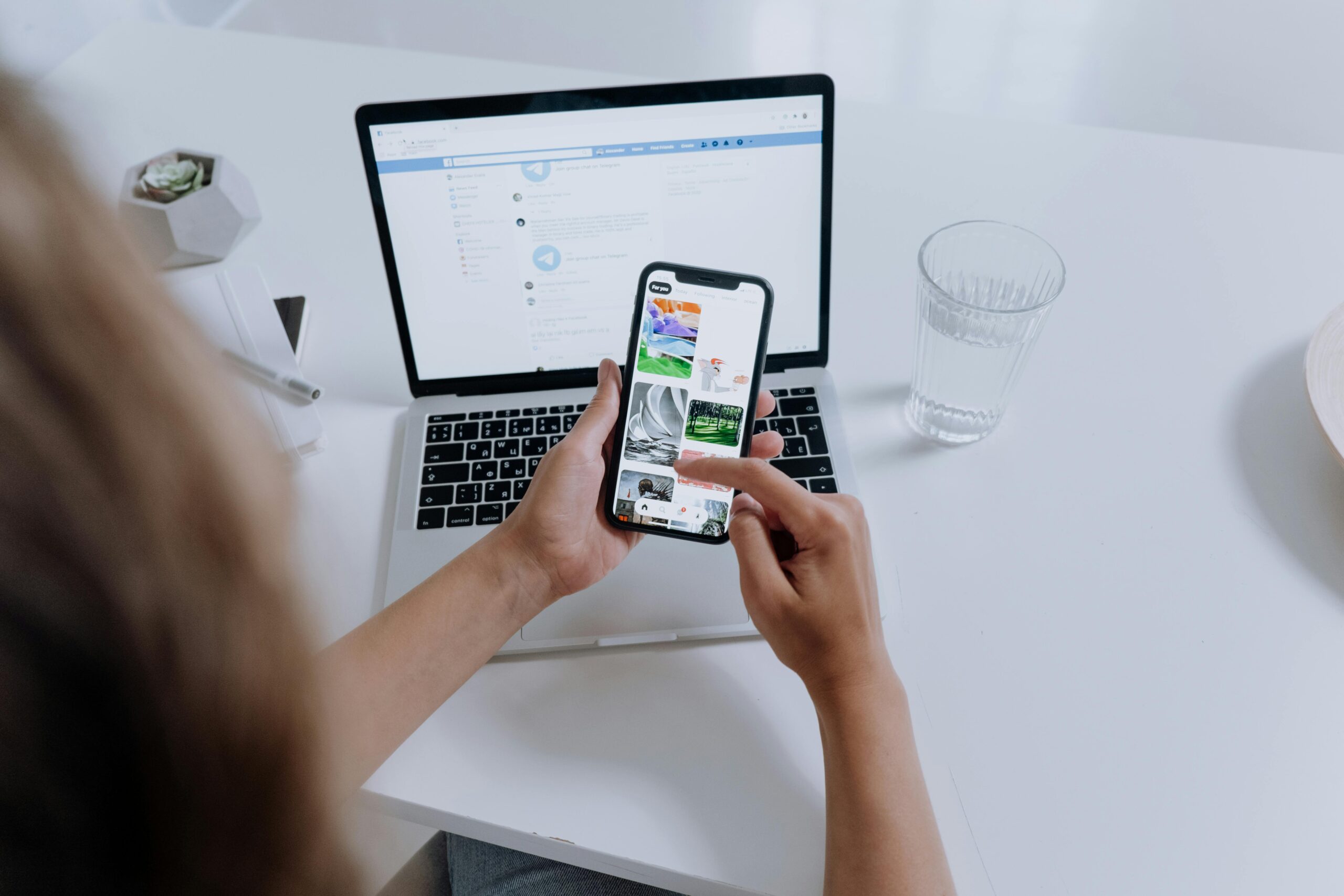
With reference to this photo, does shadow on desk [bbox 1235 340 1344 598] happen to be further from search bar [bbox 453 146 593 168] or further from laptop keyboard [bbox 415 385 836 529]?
search bar [bbox 453 146 593 168]

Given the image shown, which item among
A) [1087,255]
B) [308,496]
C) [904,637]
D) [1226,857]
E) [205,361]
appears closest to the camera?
[205,361]

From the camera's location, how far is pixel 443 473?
777 millimetres

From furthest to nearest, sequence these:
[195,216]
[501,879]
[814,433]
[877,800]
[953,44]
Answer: [953,44], [195,216], [814,433], [501,879], [877,800]

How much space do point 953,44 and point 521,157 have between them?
6.73ft

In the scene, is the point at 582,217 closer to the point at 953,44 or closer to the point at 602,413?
the point at 602,413

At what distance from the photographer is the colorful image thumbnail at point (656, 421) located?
711mm

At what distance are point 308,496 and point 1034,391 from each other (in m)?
0.69

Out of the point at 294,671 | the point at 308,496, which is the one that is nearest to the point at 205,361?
the point at 294,671

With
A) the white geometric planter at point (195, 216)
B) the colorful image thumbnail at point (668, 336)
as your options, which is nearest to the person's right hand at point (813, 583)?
the colorful image thumbnail at point (668, 336)

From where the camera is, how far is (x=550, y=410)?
0.82 metres

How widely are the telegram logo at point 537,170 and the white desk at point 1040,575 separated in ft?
0.88

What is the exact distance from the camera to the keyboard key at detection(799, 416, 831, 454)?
78 centimetres

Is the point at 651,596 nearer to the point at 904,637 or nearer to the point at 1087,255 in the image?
the point at 904,637

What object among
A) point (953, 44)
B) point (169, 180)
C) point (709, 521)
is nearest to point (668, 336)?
point (709, 521)
